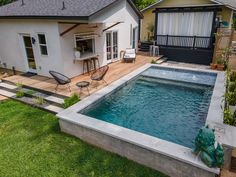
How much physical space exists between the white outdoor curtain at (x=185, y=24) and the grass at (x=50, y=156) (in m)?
13.9

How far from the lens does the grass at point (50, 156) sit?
16.8ft

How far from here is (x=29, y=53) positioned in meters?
11.7

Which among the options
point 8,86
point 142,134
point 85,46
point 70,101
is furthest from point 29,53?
point 142,134

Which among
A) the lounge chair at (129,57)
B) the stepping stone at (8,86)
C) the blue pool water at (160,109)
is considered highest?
the lounge chair at (129,57)

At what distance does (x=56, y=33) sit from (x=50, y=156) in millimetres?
6289

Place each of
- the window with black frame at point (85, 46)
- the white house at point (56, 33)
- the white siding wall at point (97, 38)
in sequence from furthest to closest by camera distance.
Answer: the window with black frame at point (85, 46), the white siding wall at point (97, 38), the white house at point (56, 33)

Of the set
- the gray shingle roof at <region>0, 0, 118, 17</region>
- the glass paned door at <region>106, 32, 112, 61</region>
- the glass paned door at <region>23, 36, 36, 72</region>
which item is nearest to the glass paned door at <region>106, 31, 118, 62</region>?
the glass paned door at <region>106, 32, 112, 61</region>

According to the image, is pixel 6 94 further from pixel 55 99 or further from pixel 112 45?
pixel 112 45

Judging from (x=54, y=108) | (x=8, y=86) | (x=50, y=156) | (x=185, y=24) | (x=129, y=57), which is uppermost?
(x=185, y=24)

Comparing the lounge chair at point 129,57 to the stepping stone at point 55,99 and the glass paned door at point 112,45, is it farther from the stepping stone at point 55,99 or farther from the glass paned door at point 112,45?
the stepping stone at point 55,99

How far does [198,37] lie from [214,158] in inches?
536

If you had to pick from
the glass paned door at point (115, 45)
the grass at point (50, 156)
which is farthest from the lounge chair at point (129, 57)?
the grass at point (50, 156)

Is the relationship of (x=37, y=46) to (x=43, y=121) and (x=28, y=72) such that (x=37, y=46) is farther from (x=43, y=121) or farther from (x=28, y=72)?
(x=43, y=121)

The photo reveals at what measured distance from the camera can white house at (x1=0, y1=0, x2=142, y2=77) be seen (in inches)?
372
